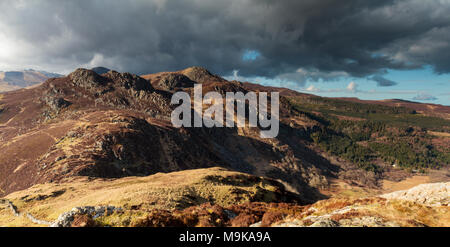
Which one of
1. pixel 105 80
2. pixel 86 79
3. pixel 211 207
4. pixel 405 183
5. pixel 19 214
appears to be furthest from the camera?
pixel 405 183

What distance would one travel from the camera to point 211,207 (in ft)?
81.8

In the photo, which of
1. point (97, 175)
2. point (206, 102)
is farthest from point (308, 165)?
point (97, 175)

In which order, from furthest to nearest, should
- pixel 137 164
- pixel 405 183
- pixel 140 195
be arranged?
1. pixel 405 183
2. pixel 137 164
3. pixel 140 195

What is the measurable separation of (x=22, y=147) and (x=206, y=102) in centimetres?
12167

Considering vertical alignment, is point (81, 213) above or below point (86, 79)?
below

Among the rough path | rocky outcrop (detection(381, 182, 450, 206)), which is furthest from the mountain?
rocky outcrop (detection(381, 182, 450, 206))

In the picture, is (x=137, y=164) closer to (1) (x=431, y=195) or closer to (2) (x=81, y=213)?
(2) (x=81, y=213)

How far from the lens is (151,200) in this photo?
2962 centimetres

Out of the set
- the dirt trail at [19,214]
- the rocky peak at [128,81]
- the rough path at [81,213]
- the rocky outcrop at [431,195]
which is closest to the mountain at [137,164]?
the rough path at [81,213]

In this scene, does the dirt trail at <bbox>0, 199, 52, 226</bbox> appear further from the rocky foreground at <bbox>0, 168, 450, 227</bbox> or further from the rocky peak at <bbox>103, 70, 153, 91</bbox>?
the rocky peak at <bbox>103, 70, 153, 91</bbox>

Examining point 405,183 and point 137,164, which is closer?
point 137,164

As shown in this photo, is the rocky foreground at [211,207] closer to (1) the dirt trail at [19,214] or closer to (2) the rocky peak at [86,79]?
(1) the dirt trail at [19,214]

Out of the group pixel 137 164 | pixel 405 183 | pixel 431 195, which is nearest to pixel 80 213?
pixel 431 195
